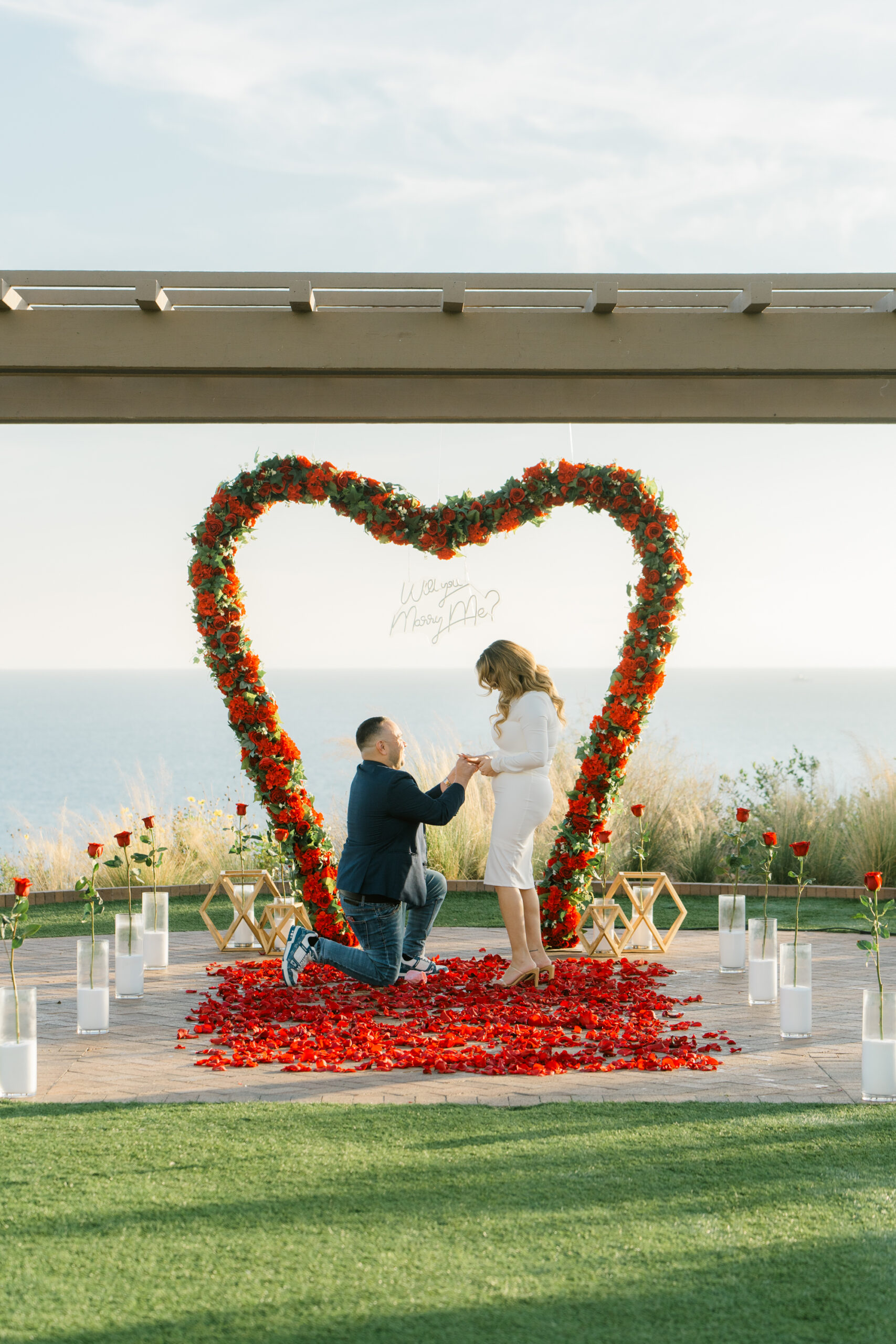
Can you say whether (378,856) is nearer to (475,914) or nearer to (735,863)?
(735,863)

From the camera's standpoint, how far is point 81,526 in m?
38.4

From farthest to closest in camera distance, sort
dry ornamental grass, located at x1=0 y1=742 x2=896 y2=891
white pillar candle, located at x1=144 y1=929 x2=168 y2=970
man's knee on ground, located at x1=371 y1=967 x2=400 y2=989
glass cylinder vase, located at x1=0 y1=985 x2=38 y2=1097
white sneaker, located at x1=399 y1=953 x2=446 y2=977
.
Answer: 1. dry ornamental grass, located at x1=0 y1=742 x2=896 y2=891
2. white pillar candle, located at x1=144 y1=929 x2=168 y2=970
3. white sneaker, located at x1=399 y1=953 x2=446 y2=977
4. man's knee on ground, located at x1=371 y1=967 x2=400 y2=989
5. glass cylinder vase, located at x1=0 y1=985 x2=38 y2=1097

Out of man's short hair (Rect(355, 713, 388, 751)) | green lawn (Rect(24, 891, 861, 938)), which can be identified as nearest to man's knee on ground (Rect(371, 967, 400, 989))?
man's short hair (Rect(355, 713, 388, 751))

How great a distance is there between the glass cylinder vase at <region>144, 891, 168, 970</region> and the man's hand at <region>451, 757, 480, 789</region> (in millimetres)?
1759

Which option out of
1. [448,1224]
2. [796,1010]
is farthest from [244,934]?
[448,1224]

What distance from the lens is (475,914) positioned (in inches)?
311

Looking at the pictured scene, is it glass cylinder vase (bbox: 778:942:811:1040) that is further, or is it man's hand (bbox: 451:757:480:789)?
man's hand (bbox: 451:757:480:789)

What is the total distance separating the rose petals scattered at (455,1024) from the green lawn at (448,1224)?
0.59 metres

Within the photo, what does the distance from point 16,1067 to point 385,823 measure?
6.54 ft

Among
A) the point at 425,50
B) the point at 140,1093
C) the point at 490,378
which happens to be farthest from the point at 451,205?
the point at 140,1093

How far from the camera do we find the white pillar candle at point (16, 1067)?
3.92 meters

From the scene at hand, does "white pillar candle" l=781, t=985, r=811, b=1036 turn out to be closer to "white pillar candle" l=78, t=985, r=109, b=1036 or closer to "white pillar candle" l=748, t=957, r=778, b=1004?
"white pillar candle" l=748, t=957, r=778, b=1004

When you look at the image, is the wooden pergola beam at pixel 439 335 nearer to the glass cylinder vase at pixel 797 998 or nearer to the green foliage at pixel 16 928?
the glass cylinder vase at pixel 797 998

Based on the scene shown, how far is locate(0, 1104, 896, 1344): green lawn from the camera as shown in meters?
2.39
